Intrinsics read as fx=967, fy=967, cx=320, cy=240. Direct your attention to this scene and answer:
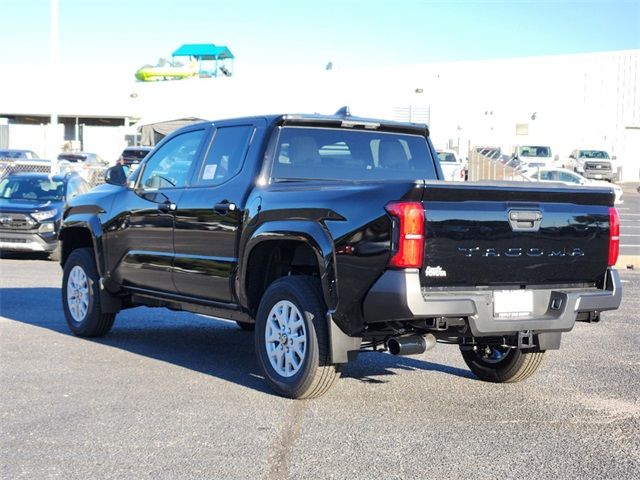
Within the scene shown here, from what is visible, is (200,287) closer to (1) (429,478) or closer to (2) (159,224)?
(2) (159,224)

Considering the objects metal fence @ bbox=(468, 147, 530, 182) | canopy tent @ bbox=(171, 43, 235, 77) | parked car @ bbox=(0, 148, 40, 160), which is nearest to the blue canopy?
canopy tent @ bbox=(171, 43, 235, 77)

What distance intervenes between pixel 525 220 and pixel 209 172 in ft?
8.95

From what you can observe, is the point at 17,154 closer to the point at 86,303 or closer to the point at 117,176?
the point at 86,303

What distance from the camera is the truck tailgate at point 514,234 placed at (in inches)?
229

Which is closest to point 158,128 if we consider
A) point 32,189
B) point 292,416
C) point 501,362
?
point 32,189

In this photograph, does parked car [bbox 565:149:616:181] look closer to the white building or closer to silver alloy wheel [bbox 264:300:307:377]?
the white building

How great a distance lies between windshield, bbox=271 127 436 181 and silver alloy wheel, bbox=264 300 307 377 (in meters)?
1.12

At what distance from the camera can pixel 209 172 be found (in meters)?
7.70

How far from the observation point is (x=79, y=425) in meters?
5.82

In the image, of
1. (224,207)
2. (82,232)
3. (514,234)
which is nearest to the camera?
(514,234)

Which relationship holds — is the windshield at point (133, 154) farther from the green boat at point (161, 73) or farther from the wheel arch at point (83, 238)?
the green boat at point (161, 73)

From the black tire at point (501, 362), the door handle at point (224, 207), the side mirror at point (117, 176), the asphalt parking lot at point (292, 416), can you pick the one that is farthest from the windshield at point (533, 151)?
the door handle at point (224, 207)

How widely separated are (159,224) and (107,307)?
1238mm

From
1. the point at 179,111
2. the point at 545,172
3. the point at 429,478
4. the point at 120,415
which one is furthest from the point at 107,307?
the point at 179,111
